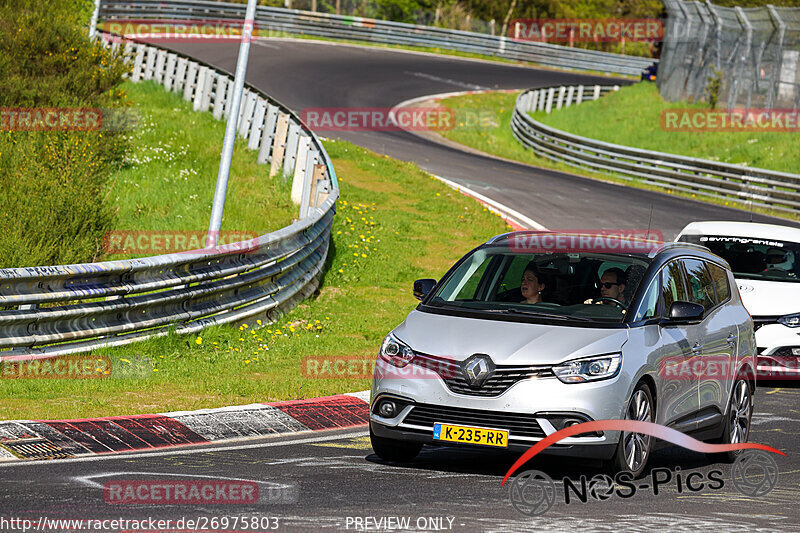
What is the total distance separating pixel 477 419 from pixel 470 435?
116 mm

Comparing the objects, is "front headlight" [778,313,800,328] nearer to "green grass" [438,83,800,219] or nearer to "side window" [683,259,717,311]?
"side window" [683,259,717,311]

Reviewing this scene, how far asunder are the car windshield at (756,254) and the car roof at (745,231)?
0.18 feet

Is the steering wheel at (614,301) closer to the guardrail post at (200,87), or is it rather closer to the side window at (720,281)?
the side window at (720,281)

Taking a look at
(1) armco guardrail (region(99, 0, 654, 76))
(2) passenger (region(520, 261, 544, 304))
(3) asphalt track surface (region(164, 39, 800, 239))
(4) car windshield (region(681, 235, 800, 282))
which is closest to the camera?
(2) passenger (region(520, 261, 544, 304))

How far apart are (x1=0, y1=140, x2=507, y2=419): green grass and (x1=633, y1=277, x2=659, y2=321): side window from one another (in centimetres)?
369

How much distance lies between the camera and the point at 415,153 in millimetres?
31719

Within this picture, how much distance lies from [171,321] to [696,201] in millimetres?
20235

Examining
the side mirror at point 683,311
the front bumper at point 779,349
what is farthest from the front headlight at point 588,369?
the front bumper at point 779,349

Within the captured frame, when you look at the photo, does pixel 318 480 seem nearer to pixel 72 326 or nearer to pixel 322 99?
pixel 72 326

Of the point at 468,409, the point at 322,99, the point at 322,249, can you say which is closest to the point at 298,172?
the point at 322,249

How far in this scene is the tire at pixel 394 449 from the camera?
324 inches

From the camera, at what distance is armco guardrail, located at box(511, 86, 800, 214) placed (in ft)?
97.6

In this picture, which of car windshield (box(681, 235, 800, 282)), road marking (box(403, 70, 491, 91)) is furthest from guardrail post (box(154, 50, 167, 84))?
car windshield (box(681, 235, 800, 282))

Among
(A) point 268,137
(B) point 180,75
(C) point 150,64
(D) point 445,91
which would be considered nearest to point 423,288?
(A) point 268,137
